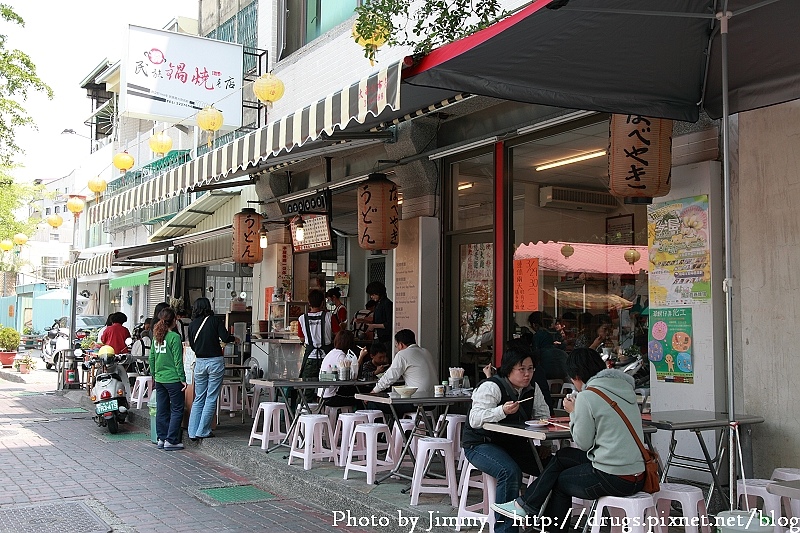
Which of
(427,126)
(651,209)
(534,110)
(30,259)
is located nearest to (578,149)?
(534,110)

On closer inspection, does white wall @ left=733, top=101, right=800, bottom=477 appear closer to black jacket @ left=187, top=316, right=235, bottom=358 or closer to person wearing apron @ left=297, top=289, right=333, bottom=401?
person wearing apron @ left=297, top=289, right=333, bottom=401

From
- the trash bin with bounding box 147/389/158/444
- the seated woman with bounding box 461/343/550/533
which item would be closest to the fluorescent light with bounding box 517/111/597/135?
the seated woman with bounding box 461/343/550/533

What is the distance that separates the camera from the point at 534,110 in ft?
29.0

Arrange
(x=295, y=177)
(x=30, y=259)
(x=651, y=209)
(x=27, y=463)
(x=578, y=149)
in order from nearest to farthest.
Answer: (x=651, y=209) → (x=578, y=149) → (x=27, y=463) → (x=295, y=177) → (x=30, y=259)

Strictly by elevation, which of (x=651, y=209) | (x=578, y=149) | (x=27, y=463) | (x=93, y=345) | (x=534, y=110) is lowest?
(x=27, y=463)

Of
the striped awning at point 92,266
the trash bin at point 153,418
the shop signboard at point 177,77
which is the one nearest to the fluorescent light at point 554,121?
the shop signboard at point 177,77

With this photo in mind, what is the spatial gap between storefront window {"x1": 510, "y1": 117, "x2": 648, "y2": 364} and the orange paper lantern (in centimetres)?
102

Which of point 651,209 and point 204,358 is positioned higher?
point 651,209

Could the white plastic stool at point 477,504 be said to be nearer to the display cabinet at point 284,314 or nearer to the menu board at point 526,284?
the menu board at point 526,284

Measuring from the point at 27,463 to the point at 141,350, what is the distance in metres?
4.42

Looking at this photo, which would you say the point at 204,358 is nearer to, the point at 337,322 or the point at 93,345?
the point at 337,322

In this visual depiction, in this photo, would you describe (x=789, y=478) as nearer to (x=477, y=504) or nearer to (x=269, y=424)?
(x=477, y=504)

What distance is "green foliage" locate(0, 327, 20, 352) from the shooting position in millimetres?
23062

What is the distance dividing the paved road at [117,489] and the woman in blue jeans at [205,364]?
0.41m
